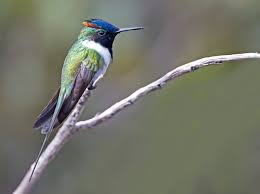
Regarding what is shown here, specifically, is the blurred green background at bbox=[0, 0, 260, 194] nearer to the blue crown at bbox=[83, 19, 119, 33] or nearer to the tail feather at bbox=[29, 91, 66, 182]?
the blue crown at bbox=[83, 19, 119, 33]

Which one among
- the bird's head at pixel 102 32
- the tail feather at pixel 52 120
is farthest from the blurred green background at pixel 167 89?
the tail feather at pixel 52 120

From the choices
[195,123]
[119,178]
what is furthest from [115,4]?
[119,178]

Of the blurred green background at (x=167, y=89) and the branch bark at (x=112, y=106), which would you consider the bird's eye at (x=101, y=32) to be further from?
the blurred green background at (x=167, y=89)

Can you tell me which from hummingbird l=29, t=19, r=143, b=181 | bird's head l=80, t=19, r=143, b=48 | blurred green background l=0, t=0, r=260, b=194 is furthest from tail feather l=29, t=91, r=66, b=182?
blurred green background l=0, t=0, r=260, b=194

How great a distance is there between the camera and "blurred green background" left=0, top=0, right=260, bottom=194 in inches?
105

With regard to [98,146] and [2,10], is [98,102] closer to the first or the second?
[98,146]

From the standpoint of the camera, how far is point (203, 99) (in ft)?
9.64

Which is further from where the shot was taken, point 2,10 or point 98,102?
point 98,102

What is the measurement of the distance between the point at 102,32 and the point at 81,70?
0.10 m

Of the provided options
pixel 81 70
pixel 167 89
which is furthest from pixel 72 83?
pixel 167 89

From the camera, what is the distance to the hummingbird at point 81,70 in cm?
119

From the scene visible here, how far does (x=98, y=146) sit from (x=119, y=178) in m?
0.45

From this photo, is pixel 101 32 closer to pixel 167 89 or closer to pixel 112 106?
pixel 112 106

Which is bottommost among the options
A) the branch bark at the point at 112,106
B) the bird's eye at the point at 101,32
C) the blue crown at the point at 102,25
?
the branch bark at the point at 112,106
